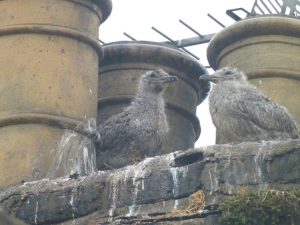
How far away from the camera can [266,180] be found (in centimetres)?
1291

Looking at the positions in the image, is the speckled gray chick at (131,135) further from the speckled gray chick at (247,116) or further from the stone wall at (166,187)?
the stone wall at (166,187)

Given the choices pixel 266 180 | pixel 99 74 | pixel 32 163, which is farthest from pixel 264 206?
pixel 99 74

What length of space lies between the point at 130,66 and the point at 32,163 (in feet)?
11.7

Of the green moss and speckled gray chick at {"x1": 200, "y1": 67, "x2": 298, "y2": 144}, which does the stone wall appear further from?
speckled gray chick at {"x1": 200, "y1": 67, "x2": 298, "y2": 144}

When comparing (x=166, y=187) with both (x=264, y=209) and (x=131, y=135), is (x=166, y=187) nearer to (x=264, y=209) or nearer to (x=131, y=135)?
(x=264, y=209)

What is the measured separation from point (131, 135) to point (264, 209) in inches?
198

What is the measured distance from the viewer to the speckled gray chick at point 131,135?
56.4 ft

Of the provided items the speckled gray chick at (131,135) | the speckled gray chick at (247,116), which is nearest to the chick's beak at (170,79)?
the speckled gray chick at (131,135)

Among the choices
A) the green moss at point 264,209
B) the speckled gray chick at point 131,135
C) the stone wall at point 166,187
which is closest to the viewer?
the green moss at point 264,209

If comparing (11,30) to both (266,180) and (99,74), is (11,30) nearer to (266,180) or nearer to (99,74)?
(99,74)

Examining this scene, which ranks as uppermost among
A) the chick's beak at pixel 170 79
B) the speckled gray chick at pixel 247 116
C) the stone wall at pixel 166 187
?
the chick's beak at pixel 170 79

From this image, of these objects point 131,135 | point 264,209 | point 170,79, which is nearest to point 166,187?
point 264,209

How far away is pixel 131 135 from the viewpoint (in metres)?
17.3

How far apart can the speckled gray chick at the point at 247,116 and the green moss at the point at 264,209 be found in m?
3.38
